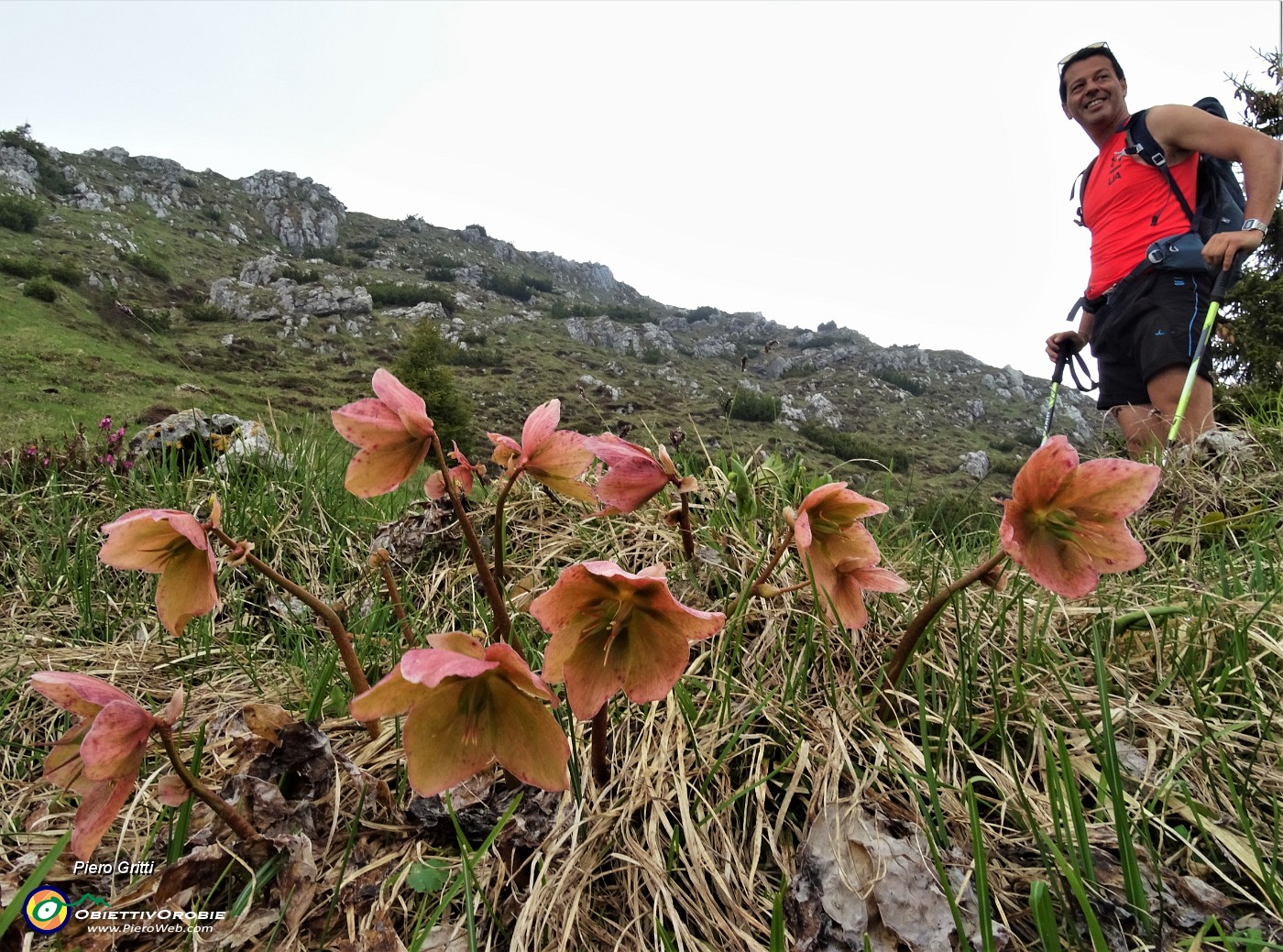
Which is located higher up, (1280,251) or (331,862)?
(1280,251)

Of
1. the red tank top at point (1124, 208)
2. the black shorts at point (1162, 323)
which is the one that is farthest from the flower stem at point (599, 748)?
the red tank top at point (1124, 208)

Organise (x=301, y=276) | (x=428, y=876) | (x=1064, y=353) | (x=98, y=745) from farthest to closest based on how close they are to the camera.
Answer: (x=301, y=276), (x=1064, y=353), (x=428, y=876), (x=98, y=745)

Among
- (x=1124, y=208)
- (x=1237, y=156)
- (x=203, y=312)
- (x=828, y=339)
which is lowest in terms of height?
(x=203, y=312)

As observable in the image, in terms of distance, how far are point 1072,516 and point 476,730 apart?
36.9 inches

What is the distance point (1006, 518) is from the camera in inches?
38.1

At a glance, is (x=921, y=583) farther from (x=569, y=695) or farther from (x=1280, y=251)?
(x=1280, y=251)

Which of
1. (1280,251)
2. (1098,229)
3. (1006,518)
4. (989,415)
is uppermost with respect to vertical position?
(1280,251)

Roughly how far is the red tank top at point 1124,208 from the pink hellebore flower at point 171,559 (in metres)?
4.31

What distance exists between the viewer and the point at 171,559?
3.31ft

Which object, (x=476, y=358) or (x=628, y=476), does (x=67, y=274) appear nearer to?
(x=476, y=358)

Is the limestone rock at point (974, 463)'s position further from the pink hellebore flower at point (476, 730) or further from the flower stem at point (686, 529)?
the pink hellebore flower at point (476, 730)

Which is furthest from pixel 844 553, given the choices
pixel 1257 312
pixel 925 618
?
pixel 1257 312

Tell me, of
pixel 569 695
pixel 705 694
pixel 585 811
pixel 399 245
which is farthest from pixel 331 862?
pixel 399 245

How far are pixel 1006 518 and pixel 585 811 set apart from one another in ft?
2.64
